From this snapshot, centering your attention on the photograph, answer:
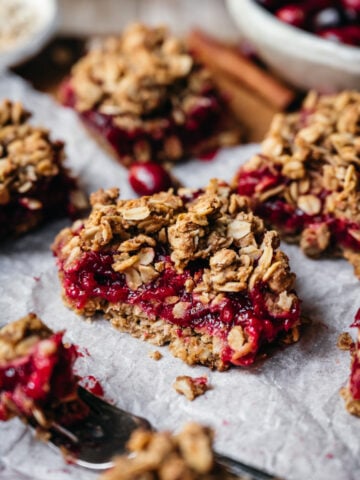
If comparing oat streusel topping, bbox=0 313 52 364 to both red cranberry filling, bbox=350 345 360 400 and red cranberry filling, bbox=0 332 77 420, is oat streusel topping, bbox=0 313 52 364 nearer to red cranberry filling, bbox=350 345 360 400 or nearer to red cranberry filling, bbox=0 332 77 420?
red cranberry filling, bbox=0 332 77 420

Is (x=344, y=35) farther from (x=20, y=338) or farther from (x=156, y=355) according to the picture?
(x=20, y=338)

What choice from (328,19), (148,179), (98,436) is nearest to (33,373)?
(98,436)

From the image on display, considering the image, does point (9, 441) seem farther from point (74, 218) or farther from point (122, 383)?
point (74, 218)

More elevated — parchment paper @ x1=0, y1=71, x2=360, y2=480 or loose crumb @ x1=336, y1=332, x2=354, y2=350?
loose crumb @ x1=336, y1=332, x2=354, y2=350

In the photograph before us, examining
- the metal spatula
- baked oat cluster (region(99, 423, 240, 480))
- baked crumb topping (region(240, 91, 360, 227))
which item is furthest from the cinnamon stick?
baked oat cluster (region(99, 423, 240, 480))

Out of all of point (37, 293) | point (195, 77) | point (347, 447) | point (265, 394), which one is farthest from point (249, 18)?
point (347, 447)

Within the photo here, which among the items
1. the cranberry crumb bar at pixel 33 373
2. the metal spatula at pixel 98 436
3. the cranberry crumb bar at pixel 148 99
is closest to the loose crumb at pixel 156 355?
the metal spatula at pixel 98 436
